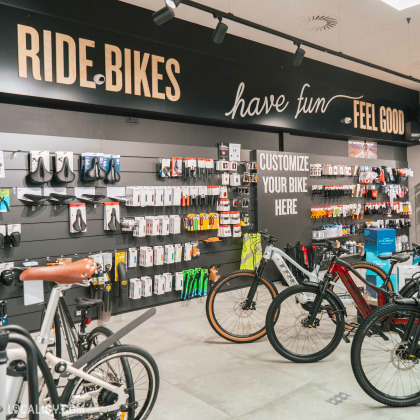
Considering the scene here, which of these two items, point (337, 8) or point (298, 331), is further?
point (337, 8)

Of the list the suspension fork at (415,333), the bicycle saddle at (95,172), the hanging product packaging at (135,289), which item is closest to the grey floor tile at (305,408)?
the suspension fork at (415,333)

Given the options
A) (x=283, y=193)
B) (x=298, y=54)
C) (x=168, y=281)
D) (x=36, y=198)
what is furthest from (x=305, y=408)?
(x=283, y=193)

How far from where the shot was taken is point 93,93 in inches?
178

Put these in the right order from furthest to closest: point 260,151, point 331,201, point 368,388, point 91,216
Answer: point 331,201
point 260,151
point 91,216
point 368,388

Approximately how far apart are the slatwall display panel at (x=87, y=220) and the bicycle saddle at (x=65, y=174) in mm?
106

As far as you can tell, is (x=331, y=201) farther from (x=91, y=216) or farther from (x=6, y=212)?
(x=6, y=212)

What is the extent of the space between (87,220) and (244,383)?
2555 millimetres

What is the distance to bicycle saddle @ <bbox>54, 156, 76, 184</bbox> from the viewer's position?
14.4ft

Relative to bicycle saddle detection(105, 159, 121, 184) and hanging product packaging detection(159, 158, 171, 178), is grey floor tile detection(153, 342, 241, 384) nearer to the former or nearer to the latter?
bicycle saddle detection(105, 159, 121, 184)

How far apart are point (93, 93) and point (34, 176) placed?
3.65ft

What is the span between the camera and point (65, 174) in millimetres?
4430

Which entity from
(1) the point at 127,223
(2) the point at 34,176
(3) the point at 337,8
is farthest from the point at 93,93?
(3) the point at 337,8

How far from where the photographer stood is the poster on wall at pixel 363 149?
872 centimetres

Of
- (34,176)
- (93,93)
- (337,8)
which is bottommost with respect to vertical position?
(34,176)
